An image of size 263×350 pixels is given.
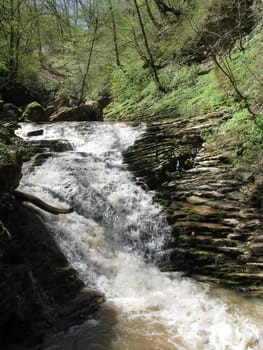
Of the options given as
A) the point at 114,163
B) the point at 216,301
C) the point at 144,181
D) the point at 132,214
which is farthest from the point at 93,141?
the point at 216,301

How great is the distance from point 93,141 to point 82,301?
6886 mm

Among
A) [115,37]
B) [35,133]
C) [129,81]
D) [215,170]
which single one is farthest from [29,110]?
[215,170]

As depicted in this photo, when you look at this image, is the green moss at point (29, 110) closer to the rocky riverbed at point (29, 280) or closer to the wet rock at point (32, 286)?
the rocky riverbed at point (29, 280)

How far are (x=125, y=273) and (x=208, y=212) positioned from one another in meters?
2.18

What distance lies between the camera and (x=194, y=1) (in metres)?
16.6

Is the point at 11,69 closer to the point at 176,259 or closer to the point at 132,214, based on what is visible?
the point at 132,214

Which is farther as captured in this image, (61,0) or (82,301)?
(61,0)

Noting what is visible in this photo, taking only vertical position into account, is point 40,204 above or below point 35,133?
below

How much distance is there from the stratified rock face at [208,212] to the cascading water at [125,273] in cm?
33

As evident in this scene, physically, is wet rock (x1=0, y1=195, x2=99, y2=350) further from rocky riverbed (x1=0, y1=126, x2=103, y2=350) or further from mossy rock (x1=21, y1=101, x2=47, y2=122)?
mossy rock (x1=21, y1=101, x2=47, y2=122)

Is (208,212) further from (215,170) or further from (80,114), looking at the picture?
(80,114)

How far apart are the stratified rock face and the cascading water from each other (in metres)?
0.33

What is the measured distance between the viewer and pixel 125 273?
6.35 meters

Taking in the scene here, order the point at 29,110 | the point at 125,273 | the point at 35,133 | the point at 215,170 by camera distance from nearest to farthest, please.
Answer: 1. the point at 125,273
2. the point at 215,170
3. the point at 35,133
4. the point at 29,110
